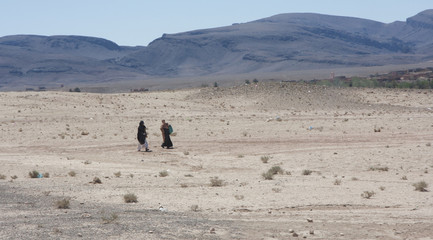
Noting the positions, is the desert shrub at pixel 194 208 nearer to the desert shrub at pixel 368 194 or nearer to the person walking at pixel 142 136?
the desert shrub at pixel 368 194

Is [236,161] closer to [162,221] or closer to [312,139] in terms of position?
[312,139]

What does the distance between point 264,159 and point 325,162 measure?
79.8 inches

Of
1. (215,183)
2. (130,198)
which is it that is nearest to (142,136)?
(215,183)

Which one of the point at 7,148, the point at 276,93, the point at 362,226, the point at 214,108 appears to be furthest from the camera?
the point at 276,93

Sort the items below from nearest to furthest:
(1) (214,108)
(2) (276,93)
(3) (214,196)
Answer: (3) (214,196) < (1) (214,108) < (2) (276,93)

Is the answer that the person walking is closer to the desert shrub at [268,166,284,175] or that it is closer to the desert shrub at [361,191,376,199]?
the desert shrub at [268,166,284,175]

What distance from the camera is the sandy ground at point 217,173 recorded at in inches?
512

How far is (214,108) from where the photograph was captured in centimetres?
5128

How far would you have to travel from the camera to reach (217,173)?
21.5 meters

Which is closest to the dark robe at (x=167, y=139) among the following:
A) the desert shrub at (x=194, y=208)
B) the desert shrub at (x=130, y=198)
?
the desert shrub at (x=130, y=198)

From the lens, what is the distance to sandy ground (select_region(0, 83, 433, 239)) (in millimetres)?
13008

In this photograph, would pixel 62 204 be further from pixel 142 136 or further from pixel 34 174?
pixel 142 136

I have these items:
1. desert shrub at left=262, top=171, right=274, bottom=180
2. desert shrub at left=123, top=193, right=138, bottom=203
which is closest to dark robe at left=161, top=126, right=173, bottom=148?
desert shrub at left=262, top=171, right=274, bottom=180

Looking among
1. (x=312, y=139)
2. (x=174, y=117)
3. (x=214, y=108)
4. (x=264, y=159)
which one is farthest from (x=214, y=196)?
(x=214, y=108)
